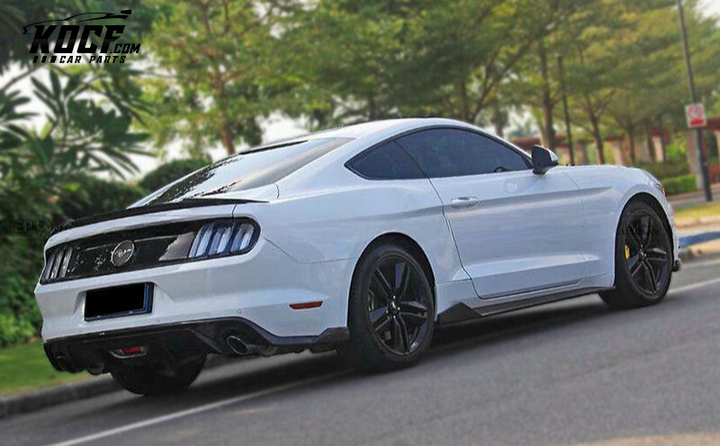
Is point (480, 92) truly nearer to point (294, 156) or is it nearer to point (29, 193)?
point (29, 193)

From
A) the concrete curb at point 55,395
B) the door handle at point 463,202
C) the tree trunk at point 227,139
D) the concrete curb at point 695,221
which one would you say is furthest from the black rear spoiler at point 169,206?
the tree trunk at point 227,139

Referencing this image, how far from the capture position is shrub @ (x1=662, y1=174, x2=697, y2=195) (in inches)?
2240

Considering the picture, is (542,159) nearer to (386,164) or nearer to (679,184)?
(386,164)

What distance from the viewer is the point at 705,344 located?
7891mm

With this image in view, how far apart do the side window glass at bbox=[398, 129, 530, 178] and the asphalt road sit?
4.00ft

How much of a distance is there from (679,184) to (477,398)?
5265 cm

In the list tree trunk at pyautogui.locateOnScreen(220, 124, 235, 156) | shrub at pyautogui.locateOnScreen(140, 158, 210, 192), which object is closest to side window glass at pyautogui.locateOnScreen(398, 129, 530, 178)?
shrub at pyautogui.locateOnScreen(140, 158, 210, 192)

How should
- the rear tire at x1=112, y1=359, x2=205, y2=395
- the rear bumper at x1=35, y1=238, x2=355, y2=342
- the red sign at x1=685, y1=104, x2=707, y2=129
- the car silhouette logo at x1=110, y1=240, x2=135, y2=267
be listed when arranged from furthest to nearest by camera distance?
the red sign at x1=685, y1=104, x2=707, y2=129 < the rear tire at x1=112, y1=359, x2=205, y2=395 < the car silhouette logo at x1=110, y1=240, x2=135, y2=267 < the rear bumper at x1=35, y1=238, x2=355, y2=342

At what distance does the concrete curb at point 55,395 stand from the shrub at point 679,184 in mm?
48892

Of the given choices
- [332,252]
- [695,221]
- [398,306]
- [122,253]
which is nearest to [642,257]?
[398,306]

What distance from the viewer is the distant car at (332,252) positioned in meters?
6.75

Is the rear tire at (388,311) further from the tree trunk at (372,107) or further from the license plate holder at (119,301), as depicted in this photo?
the tree trunk at (372,107)

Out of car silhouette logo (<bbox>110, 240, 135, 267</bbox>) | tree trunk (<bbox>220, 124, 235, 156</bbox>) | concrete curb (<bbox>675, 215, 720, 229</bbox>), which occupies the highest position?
tree trunk (<bbox>220, 124, 235, 156</bbox>)

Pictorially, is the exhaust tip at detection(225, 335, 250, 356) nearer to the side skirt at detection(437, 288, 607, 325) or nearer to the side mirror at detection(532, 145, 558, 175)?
the side skirt at detection(437, 288, 607, 325)
